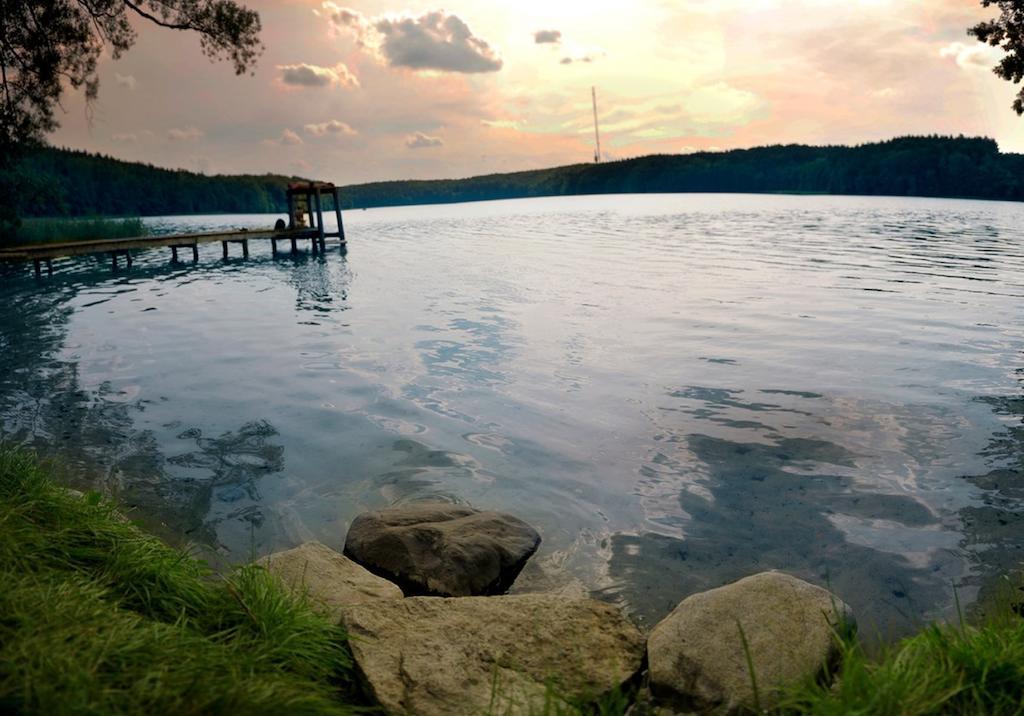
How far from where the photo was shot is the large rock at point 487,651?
390cm

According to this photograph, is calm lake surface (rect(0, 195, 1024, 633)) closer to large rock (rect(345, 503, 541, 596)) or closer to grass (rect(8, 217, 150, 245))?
large rock (rect(345, 503, 541, 596))

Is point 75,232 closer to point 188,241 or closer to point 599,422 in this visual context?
point 188,241

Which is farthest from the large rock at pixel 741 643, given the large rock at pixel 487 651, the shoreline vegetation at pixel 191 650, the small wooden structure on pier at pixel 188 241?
the small wooden structure on pier at pixel 188 241

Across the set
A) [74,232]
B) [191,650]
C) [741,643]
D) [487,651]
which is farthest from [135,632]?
[74,232]

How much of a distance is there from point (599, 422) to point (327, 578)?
569 centimetres

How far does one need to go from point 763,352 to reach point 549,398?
518cm

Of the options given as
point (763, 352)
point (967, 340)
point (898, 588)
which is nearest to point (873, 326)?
point (967, 340)

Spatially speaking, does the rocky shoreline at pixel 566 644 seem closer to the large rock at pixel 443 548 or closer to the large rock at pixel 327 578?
the large rock at pixel 327 578

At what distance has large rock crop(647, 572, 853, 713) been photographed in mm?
4176

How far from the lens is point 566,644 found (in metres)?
4.61

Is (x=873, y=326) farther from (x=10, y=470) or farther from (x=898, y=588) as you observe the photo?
(x=10, y=470)

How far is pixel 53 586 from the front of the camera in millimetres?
3686

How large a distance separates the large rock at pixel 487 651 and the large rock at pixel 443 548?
934 millimetres

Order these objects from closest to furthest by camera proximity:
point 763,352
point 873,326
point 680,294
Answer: point 763,352 → point 873,326 → point 680,294
